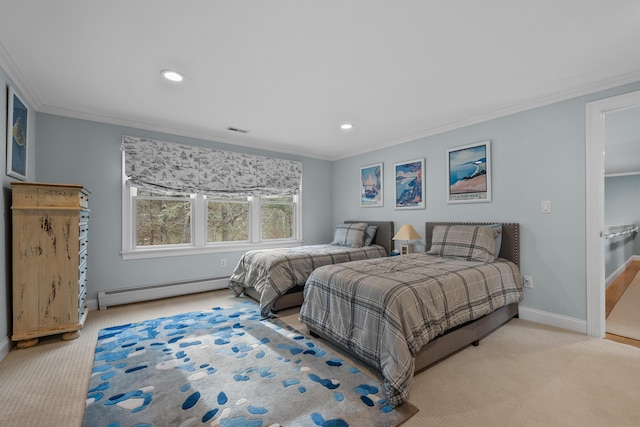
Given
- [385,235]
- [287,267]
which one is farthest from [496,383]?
[385,235]

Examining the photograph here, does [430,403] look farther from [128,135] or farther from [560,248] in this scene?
[128,135]

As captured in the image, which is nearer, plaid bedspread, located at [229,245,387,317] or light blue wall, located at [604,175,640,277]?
plaid bedspread, located at [229,245,387,317]

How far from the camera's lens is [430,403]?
5.63 feet

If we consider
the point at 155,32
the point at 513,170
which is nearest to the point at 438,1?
the point at 155,32

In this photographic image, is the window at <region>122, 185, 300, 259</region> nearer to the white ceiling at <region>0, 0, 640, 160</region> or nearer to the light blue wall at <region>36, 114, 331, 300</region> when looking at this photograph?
the light blue wall at <region>36, 114, 331, 300</region>

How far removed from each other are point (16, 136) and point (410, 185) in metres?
4.42

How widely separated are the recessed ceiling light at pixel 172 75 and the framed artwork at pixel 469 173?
322 cm

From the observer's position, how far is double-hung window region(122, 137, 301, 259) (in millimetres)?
3742

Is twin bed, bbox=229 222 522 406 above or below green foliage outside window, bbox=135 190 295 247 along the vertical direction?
below

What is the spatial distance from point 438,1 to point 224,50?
58.1 inches

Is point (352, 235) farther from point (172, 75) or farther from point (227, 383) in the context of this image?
point (172, 75)

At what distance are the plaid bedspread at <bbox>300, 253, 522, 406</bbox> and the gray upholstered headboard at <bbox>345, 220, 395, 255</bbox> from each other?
5.24 feet

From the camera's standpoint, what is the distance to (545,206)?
9.69 ft

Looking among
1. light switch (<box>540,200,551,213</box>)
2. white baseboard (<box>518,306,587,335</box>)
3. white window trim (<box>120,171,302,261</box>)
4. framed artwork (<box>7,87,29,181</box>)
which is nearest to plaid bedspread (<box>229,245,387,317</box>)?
white window trim (<box>120,171,302,261</box>)
